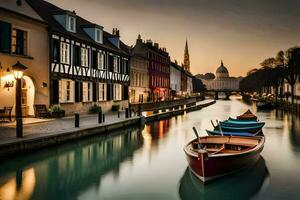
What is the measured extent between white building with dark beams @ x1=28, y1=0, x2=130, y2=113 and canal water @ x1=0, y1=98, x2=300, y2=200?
8.97 metres

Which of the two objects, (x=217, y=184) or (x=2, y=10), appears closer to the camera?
(x=217, y=184)

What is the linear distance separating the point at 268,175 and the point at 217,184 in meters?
3.28

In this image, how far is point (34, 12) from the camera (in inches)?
1043

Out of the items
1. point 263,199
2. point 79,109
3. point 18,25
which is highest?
point 18,25

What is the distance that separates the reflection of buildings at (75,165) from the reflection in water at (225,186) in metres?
3.35

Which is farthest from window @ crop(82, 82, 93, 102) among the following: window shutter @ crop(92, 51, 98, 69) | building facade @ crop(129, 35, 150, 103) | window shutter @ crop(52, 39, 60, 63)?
building facade @ crop(129, 35, 150, 103)

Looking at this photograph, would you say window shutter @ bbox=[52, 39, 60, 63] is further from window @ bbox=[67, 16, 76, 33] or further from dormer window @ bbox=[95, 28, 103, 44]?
dormer window @ bbox=[95, 28, 103, 44]

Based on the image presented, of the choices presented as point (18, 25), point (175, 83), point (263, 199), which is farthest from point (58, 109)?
point (175, 83)

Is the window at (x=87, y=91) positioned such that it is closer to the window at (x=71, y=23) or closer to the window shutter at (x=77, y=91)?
the window shutter at (x=77, y=91)

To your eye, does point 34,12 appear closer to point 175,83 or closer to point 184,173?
point 184,173

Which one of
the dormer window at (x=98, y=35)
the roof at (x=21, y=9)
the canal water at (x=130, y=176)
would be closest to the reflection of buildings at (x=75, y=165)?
the canal water at (x=130, y=176)

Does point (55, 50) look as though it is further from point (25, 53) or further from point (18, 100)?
point (18, 100)

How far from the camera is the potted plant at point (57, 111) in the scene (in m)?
27.3

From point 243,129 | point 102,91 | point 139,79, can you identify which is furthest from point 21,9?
point 139,79
